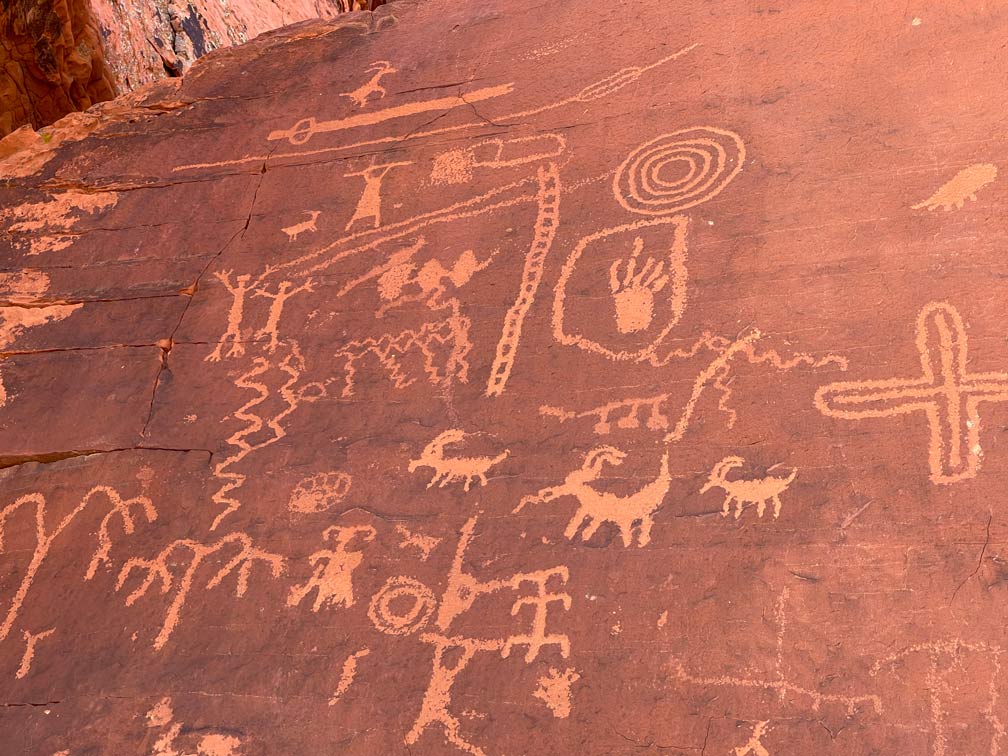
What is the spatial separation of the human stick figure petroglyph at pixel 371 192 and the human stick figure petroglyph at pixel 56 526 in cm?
103

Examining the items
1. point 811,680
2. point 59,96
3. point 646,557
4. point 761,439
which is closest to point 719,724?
point 811,680

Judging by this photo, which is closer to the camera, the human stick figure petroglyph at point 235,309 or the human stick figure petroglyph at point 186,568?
the human stick figure petroglyph at point 186,568

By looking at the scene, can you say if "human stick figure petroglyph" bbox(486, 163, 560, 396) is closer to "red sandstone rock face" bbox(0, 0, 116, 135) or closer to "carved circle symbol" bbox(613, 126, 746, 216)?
"carved circle symbol" bbox(613, 126, 746, 216)

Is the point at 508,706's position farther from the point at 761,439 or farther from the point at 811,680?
the point at 761,439

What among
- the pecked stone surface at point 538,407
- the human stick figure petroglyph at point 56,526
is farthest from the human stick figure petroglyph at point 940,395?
the human stick figure petroglyph at point 56,526

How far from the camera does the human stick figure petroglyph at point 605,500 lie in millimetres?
2154

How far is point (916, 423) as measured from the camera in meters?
2.06

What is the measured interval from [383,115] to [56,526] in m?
1.60

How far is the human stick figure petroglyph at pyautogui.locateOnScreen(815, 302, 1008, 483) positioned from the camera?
200 centimetres

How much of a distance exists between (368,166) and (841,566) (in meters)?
1.88

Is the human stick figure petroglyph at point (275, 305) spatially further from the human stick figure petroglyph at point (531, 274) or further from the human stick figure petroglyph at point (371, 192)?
the human stick figure petroglyph at point (531, 274)

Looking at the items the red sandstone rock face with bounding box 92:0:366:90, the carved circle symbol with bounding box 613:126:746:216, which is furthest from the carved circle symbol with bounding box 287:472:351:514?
the red sandstone rock face with bounding box 92:0:366:90

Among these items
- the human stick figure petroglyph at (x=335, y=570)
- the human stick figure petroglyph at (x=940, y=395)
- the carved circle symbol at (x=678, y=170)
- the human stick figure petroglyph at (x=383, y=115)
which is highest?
the human stick figure petroglyph at (x=383, y=115)

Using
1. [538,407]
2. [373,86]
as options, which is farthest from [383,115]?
[538,407]
